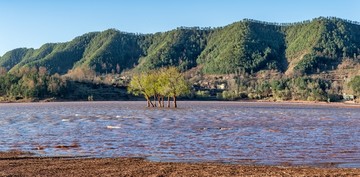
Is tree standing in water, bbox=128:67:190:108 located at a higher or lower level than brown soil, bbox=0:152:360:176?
higher

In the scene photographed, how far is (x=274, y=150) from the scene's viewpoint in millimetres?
28734

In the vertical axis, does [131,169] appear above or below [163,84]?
below

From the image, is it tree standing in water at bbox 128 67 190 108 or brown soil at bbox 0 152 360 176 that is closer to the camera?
brown soil at bbox 0 152 360 176

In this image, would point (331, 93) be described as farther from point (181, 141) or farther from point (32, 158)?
point (32, 158)

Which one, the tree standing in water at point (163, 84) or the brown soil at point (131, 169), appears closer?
the brown soil at point (131, 169)

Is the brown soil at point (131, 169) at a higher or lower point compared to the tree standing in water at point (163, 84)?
lower

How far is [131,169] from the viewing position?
67.2 feet

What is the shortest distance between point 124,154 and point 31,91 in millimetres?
143399

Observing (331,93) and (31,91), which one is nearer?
(31,91)

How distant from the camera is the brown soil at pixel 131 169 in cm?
1917

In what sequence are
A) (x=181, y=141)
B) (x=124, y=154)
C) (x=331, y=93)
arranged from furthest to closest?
(x=331, y=93) < (x=181, y=141) < (x=124, y=154)

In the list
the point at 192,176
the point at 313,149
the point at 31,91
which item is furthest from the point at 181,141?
the point at 31,91

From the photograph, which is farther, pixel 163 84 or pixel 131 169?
pixel 163 84

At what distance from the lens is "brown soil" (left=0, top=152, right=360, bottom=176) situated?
62.9ft
